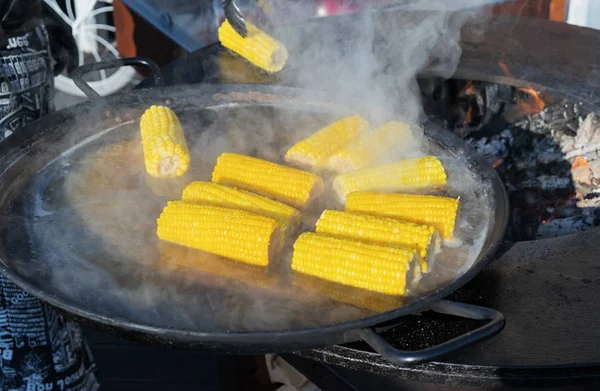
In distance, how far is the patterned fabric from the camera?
299 centimetres

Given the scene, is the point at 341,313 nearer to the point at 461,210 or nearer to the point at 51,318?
the point at 461,210

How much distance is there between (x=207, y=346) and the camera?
164 cm

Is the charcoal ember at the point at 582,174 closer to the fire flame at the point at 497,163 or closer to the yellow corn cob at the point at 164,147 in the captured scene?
the fire flame at the point at 497,163

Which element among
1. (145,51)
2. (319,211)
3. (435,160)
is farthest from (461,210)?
(145,51)

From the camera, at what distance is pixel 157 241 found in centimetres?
210

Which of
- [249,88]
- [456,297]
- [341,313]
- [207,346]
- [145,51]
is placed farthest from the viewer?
[145,51]

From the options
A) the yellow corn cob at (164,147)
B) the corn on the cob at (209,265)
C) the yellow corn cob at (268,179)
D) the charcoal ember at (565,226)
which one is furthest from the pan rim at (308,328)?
the charcoal ember at (565,226)

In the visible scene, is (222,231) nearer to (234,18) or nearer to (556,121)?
(234,18)

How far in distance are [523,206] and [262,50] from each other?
1.66 metres

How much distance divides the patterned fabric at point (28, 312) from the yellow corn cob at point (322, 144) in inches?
59.2

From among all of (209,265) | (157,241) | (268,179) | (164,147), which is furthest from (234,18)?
(209,265)

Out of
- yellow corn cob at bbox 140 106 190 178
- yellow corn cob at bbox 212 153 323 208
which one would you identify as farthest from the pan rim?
yellow corn cob at bbox 212 153 323 208

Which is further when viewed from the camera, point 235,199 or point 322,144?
point 322,144

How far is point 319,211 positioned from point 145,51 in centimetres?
479
